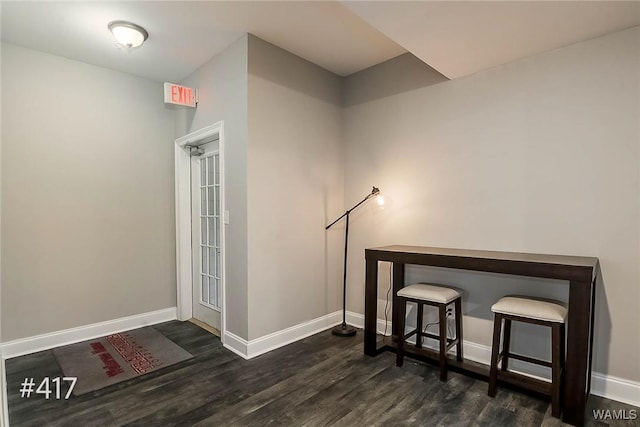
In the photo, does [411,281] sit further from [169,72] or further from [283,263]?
[169,72]

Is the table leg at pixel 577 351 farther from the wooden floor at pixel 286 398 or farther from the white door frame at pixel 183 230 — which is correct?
the white door frame at pixel 183 230

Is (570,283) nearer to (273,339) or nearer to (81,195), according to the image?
(273,339)

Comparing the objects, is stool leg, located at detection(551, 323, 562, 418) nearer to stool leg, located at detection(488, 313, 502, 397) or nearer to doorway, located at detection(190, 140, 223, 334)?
stool leg, located at detection(488, 313, 502, 397)

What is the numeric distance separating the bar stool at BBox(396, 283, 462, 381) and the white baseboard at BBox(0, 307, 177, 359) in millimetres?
2598

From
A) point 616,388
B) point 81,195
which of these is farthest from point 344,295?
point 81,195

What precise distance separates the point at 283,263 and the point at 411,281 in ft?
3.93

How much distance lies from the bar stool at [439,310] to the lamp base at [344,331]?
0.69 metres

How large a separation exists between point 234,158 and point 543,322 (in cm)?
254

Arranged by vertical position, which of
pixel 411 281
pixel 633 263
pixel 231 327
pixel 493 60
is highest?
pixel 493 60

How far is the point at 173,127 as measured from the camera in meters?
3.75

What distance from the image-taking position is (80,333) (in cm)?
312

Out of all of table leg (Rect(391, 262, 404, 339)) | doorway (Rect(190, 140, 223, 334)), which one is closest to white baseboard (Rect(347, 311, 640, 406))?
table leg (Rect(391, 262, 404, 339))

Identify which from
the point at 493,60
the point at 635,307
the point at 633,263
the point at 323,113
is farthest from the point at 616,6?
the point at 323,113

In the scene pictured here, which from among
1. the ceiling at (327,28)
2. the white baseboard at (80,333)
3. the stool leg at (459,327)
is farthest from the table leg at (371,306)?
the white baseboard at (80,333)
